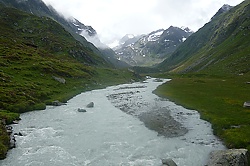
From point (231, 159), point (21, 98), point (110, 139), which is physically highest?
point (21, 98)

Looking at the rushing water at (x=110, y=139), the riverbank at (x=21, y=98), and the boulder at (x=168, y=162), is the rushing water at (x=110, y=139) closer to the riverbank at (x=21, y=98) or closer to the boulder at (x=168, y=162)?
the boulder at (x=168, y=162)

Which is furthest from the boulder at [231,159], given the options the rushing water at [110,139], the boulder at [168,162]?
the boulder at [168,162]

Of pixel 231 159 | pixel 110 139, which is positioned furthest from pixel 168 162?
pixel 110 139

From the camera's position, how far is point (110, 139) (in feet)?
112

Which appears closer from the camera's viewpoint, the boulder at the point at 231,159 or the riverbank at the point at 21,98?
the boulder at the point at 231,159

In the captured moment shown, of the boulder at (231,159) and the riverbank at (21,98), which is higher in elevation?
the riverbank at (21,98)

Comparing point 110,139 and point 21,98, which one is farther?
point 21,98

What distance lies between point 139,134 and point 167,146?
6.32m

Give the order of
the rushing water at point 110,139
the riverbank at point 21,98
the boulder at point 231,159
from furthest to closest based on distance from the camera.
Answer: the riverbank at point 21,98
the rushing water at point 110,139
the boulder at point 231,159

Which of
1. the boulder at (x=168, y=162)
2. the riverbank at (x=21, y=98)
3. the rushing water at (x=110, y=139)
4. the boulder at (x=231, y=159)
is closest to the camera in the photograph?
the boulder at (x=231, y=159)

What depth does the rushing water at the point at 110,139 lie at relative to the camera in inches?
1067

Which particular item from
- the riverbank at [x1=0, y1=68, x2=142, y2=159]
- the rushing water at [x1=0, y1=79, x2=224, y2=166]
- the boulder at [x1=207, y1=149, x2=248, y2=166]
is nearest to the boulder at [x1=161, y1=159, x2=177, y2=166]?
the rushing water at [x1=0, y1=79, x2=224, y2=166]

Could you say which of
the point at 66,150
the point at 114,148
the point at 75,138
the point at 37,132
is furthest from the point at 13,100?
the point at 114,148

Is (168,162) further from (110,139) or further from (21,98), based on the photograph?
(21,98)
